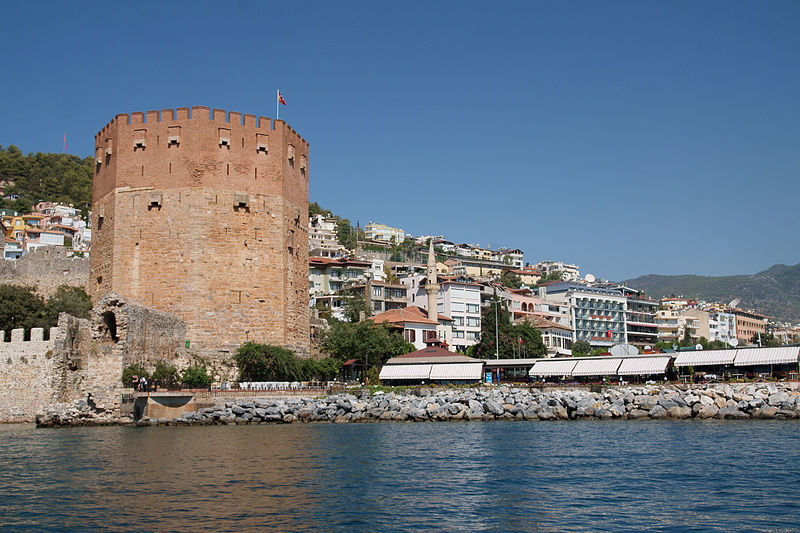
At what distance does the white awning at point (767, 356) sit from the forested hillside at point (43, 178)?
77.2 meters

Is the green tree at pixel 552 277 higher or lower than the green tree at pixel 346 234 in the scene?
lower

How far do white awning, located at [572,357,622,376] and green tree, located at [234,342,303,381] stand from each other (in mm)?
11697

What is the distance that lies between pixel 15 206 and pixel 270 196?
66256 mm

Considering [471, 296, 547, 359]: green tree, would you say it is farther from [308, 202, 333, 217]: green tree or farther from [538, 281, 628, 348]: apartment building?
[308, 202, 333, 217]: green tree

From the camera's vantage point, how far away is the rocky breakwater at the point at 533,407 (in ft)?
81.2

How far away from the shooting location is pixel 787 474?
43.4 ft

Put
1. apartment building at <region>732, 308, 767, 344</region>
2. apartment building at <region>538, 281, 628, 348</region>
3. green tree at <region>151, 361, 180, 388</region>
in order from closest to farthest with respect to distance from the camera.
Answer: green tree at <region>151, 361, 180, 388</region> → apartment building at <region>538, 281, 628, 348</region> → apartment building at <region>732, 308, 767, 344</region>

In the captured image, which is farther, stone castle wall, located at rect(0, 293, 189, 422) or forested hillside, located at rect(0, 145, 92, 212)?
forested hillside, located at rect(0, 145, 92, 212)

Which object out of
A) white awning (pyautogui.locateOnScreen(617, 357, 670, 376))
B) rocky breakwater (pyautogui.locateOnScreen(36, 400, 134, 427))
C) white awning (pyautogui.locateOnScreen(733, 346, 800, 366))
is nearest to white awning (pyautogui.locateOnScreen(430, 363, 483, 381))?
white awning (pyautogui.locateOnScreen(617, 357, 670, 376))

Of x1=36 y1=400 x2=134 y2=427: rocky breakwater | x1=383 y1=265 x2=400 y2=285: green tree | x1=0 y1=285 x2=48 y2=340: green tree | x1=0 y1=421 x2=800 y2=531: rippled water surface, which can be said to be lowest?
x1=0 y1=421 x2=800 y2=531: rippled water surface

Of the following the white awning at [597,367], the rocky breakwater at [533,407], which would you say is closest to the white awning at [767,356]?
the rocky breakwater at [533,407]

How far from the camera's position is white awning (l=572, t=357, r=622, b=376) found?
105 feet

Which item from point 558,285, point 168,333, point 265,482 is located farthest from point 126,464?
point 558,285

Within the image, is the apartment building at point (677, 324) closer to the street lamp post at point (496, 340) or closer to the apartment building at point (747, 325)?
the apartment building at point (747, 325)
